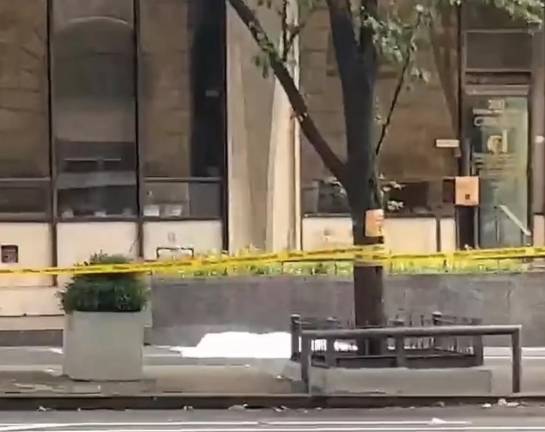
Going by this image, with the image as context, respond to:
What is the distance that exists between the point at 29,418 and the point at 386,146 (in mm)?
8335

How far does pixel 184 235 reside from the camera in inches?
720

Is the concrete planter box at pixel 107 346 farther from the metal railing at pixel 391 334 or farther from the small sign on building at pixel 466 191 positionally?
the small sign on building at pixel 466 191

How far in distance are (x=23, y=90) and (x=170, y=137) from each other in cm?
207

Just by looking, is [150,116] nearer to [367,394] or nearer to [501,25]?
[501,25]

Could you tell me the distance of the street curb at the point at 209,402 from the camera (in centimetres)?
1232

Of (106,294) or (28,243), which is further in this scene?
(28,243)

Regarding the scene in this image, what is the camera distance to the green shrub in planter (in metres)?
13.3

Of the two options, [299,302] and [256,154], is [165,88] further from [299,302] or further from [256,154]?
[299,302]

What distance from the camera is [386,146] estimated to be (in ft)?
61.2

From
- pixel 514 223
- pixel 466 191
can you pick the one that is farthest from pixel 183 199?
pixel 514 223

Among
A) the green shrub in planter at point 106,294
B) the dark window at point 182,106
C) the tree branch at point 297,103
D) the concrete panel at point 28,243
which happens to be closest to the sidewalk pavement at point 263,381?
the green shrub in planter at point 106,294

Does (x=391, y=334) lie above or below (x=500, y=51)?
below

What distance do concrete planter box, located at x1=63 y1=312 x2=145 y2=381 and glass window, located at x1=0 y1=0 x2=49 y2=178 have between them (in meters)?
5.20

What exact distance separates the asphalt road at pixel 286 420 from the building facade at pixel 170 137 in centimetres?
631
